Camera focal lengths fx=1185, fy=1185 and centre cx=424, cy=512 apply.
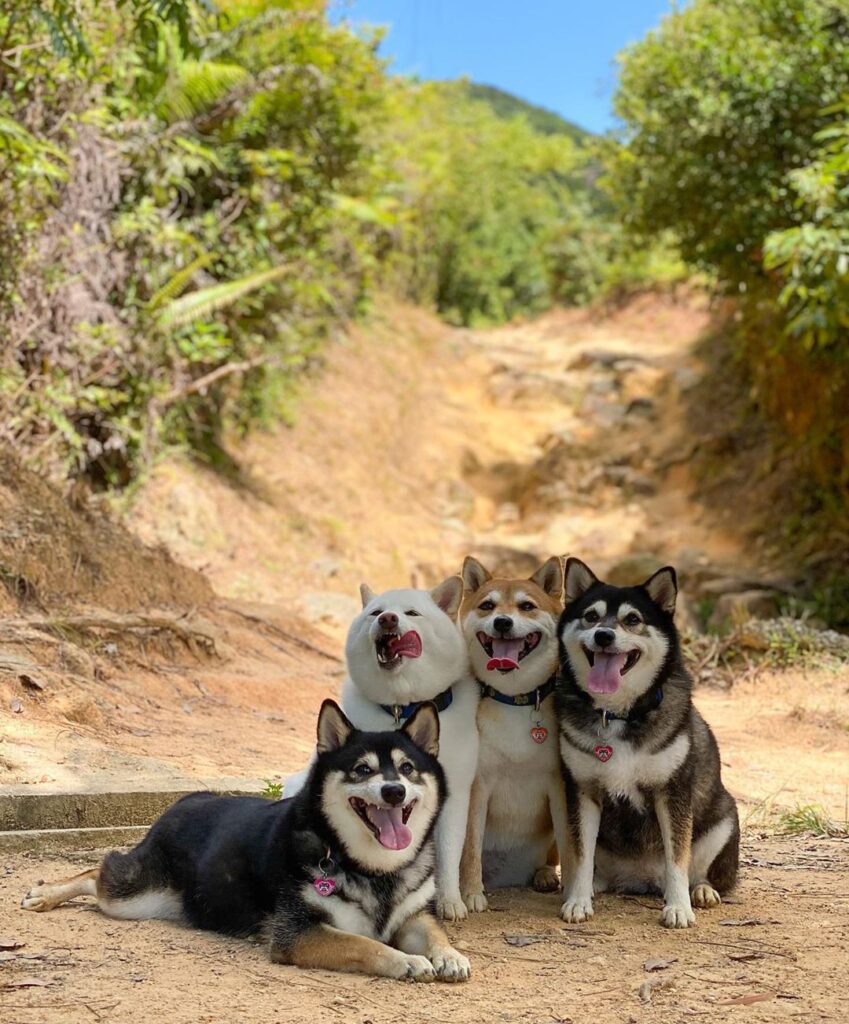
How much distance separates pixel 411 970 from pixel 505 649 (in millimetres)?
1470

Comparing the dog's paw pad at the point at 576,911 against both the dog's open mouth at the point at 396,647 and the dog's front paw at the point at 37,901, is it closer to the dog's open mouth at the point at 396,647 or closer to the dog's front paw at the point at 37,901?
the dog's open mouth at the point at 396,647

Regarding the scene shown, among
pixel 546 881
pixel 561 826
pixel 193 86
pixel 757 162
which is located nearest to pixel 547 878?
pixel 546 881

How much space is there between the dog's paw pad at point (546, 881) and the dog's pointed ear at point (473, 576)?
132cm

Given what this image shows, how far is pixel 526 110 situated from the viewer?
5881cm

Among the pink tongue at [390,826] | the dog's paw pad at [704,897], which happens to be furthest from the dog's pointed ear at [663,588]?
the pink tongue at [390,826]

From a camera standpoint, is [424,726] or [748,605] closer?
[424,726]

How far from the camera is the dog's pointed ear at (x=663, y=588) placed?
4.96m

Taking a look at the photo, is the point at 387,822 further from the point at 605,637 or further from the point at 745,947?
the point at 745,947

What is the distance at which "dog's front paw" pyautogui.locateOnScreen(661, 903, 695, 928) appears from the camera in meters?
4.64

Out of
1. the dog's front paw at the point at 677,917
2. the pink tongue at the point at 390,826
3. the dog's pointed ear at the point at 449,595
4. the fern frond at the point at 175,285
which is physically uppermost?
the fern frond at the point at 175,285

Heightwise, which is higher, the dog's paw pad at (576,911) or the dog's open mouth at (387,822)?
the dog's open mouth at (387,822)

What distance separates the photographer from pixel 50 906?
4582 mm

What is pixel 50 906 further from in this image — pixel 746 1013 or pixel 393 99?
pixel 393 99

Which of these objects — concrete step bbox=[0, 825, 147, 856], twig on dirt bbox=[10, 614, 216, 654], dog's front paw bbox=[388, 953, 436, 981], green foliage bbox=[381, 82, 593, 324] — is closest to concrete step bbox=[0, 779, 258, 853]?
concrete step bbox=[0, 825, 147, 856]
